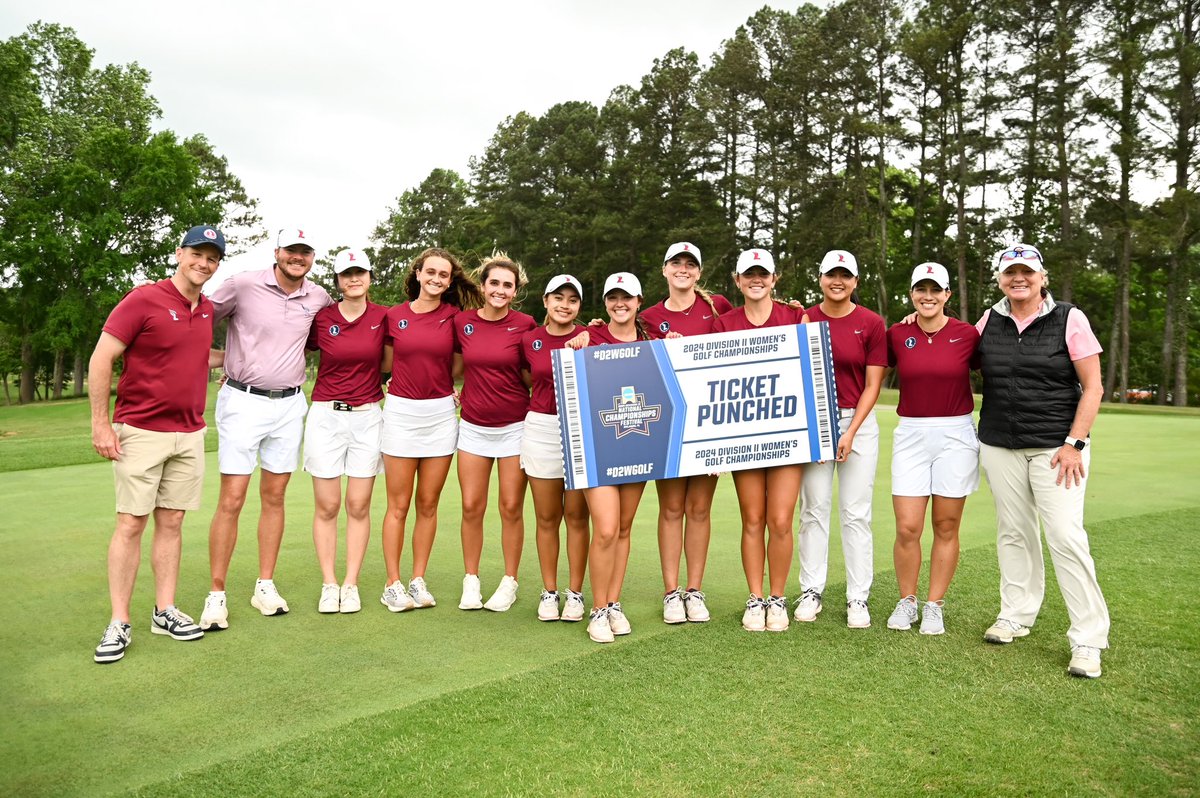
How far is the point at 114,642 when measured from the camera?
14.4ft

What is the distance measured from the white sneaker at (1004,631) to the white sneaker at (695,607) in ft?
5.03

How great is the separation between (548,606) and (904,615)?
2043 mm

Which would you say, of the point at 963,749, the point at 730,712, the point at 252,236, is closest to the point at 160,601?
the point at 730,712

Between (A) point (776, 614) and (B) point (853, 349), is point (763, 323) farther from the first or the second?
(A) point (776, 614)

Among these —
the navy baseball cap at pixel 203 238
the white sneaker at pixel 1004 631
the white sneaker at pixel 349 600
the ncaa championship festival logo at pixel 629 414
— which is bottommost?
the white sneaker at pixel 1004 631

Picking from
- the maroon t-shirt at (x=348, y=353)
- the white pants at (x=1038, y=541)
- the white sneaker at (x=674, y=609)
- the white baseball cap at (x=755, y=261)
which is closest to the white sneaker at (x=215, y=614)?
the maroon t-shirt at (x=348, y=353)

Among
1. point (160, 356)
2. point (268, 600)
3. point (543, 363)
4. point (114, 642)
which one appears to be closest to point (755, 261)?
point (543, 363)

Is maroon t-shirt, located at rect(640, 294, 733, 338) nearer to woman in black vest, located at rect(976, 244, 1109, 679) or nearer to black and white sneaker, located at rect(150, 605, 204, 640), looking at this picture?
woman in black vest, located at rect(976, 244, 1109, 679)

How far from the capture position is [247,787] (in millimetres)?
3055

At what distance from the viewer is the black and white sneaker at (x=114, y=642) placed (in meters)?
4.30

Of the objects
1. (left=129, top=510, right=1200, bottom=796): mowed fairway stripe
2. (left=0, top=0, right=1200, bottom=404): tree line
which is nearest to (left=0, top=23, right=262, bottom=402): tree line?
(left=0, top=0, right=1200, bottom=404): tree line

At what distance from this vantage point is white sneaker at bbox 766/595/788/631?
4.94m

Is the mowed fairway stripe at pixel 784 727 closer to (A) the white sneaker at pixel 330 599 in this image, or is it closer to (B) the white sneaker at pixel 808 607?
(B) the white sneaker at pixel 808 607

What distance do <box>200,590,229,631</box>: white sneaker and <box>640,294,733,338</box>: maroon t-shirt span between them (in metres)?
2.90
